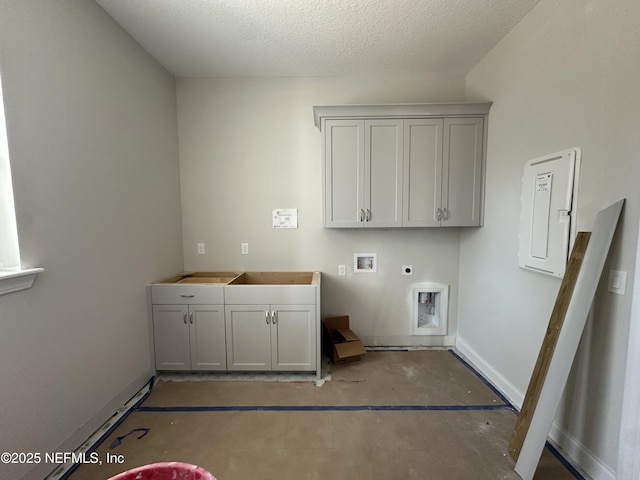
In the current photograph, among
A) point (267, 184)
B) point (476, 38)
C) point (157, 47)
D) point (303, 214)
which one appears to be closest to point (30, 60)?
point (157, 47)

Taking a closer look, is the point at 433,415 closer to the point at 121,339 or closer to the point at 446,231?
the point at 446,231

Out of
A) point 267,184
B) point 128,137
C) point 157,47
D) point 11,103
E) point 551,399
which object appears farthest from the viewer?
point 267,184

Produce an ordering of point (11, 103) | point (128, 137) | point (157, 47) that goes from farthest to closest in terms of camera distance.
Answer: point (157, 47) → point (128, 137) → point (11, 103)

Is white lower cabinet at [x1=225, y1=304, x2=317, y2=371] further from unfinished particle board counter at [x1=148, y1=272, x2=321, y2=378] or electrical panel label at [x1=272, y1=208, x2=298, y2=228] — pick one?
electrical panel label at [x1=272, y1=208, x2=298, y2=228]

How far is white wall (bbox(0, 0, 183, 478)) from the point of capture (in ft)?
4.25

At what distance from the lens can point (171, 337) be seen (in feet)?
7.56

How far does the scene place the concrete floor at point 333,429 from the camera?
4.84ft

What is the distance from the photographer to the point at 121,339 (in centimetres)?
196

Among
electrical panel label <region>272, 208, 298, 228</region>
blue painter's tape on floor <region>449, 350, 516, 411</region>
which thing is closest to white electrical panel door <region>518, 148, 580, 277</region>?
blue painter's tape on floor <region>449, 350, 516, 411</region>

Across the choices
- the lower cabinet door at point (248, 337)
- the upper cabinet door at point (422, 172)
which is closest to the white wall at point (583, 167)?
the upper cabinet door at point (422, 172)

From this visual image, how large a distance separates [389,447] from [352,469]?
0.29m

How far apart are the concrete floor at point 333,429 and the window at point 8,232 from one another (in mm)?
1148

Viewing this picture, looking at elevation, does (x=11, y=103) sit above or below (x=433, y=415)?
above

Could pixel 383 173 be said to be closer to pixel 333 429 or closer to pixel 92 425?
pixel 333 429
